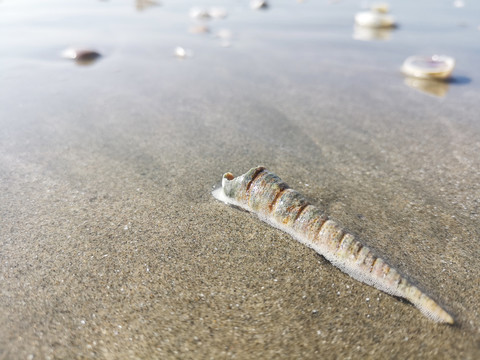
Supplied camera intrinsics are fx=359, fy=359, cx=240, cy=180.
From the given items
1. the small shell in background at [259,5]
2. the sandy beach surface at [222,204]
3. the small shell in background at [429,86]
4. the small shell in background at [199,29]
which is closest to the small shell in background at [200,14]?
the small shell in background at [199,29]

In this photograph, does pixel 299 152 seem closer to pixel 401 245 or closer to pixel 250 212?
pixel 250 212

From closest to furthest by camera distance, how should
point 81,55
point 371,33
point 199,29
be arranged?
1. point 81,55
2. point 371,33
3. point 199,29

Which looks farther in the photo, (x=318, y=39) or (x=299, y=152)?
(x=318, y=39)

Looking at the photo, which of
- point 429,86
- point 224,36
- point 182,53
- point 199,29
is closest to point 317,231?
point 429,86

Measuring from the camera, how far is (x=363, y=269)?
2227 millimetres

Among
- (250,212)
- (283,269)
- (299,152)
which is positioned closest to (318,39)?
(299,152)

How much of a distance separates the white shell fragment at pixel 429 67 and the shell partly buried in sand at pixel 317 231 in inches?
168

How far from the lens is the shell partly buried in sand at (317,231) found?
2.10 meters

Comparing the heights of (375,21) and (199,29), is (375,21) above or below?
above

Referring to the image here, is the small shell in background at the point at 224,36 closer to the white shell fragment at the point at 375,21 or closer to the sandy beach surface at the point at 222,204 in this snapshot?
the sandy beach surface at the point at 222,204

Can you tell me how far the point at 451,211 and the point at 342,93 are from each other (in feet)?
8.87

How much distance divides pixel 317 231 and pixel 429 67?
4.58 meters

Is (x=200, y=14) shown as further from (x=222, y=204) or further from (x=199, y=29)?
(x=222, y=204)

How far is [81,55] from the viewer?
246 inches
